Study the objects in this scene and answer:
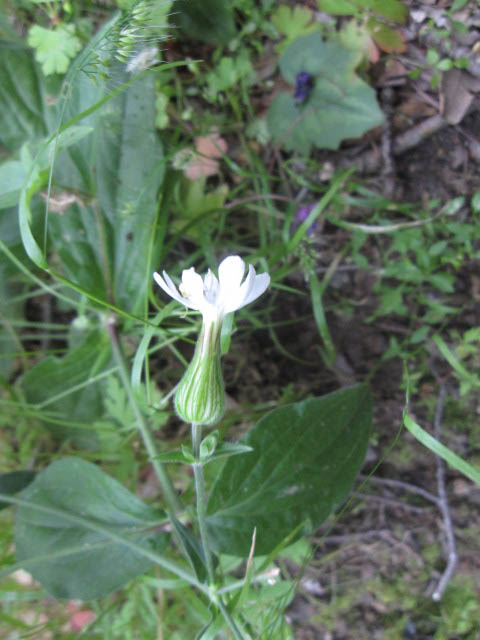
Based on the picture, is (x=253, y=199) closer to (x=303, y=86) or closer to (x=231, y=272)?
(x=303, y=86)

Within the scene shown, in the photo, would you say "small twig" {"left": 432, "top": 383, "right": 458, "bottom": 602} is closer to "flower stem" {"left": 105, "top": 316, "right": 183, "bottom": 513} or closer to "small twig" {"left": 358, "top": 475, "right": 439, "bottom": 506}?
"small twig" {"left": 358, "top": 475, "right": 439, "bottom": 506}

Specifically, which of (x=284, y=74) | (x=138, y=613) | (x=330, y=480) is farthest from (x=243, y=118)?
(x=138, y=613)

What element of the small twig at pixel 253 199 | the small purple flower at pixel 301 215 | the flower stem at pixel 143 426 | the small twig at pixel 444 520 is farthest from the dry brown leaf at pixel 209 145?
the small twig at pixel 444 520

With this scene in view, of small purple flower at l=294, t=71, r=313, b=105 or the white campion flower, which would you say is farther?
small purple flower at l=294, t=71, r=313, b=105

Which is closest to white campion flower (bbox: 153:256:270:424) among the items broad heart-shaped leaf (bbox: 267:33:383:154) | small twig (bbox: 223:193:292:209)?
small twig (bbox: 223:193:292:209)

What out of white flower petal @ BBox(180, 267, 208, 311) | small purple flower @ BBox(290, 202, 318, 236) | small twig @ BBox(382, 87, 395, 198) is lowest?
small purple flower @ BBox(290, 202, 318, 236)

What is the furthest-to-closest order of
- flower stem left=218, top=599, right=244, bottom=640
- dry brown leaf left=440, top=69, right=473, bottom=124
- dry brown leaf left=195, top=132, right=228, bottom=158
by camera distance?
dry brown leaf left=195, top=132, right=228, bottom=158, dry brown leaf left=440, top=69, right=473, bottom=124, flower stem left=218, top=599, right=244, bottom=640
